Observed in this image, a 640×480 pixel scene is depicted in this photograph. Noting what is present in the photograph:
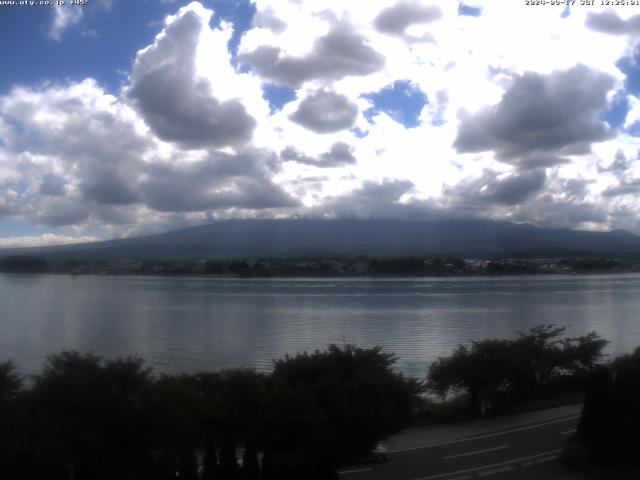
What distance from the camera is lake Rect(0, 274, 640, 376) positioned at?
21.9 metres

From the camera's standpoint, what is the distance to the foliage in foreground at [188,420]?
277 inches

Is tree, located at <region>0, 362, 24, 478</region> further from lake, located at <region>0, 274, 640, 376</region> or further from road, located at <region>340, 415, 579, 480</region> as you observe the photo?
lake, located at <region>0, 274, 640, 376</region>

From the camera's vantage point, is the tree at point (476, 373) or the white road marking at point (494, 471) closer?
the white road marking at point (494, 471)

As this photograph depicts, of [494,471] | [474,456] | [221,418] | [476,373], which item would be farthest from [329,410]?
[476,373]

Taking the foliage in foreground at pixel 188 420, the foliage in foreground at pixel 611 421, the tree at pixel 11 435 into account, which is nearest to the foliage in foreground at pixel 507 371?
the foliage in foreground at pixel 611 421

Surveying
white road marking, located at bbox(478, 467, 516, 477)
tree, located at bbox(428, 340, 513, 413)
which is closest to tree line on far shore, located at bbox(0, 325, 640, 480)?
white road marking, located at bbox(478, 467, 516, 477)

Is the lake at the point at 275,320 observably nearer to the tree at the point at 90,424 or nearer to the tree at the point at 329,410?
the tree at the point at 329,410

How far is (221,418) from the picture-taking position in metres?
8.30

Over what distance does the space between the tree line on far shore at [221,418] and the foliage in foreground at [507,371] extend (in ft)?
12.0

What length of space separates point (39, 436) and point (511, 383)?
10.6 m

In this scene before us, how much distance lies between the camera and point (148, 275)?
215 feet

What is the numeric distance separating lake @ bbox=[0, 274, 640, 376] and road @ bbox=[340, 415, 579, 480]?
24.1ft

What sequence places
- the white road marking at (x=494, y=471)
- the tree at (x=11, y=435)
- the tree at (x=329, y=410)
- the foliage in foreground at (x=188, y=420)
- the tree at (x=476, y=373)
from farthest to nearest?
the tree at (x=476, y=373) → the white road marking at (x=494, y=471) → the tree at (x=329, y=410) → the foliage in foreground at (x=188, y=420) → the tree at (x=11, y=435)

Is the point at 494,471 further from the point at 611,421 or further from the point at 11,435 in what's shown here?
the point at 11,435
